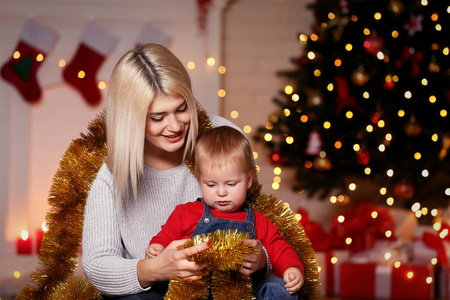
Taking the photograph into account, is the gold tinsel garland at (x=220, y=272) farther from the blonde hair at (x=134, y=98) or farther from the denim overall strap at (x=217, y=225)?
the blonde hair at (x=134, y=98)

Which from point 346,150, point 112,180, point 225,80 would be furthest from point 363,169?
point 112,180

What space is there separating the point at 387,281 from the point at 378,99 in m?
1.13

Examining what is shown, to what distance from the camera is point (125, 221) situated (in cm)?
168

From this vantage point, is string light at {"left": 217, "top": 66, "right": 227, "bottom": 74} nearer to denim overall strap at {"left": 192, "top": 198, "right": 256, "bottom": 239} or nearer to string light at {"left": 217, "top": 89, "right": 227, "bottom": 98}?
string light at {"left": 217, "top": 89, "right": 227, "bottom": 98}

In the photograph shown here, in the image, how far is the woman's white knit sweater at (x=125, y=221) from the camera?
59.9 inches

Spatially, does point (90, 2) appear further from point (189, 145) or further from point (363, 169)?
point (189, 145)

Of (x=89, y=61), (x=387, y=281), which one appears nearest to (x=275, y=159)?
(x=387, y=281)

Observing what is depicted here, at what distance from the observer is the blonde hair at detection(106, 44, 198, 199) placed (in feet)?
5.12

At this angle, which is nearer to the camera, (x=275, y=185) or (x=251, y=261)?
(x=251, y=261)

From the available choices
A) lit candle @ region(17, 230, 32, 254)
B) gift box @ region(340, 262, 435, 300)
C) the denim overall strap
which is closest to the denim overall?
the denim overall strap

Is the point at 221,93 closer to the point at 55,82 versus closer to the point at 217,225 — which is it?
the point at 55,82

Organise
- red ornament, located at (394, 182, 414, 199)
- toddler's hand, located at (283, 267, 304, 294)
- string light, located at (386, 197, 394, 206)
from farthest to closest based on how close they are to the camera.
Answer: string light, located at (386, 197, 394, 206) < red ornament, located at (394, 182, 414, 199) < toddler's hand, located at (283, 267, 304, 294)

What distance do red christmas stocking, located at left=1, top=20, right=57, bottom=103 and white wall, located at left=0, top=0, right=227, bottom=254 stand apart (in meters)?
0.05

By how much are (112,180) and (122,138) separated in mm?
146
